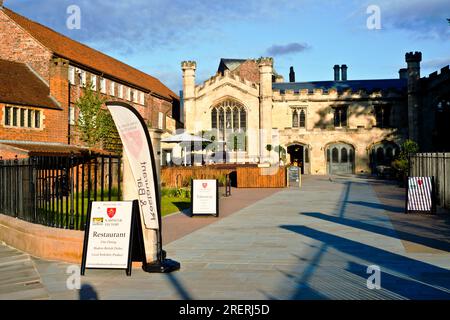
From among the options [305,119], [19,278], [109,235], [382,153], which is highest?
[305,119]

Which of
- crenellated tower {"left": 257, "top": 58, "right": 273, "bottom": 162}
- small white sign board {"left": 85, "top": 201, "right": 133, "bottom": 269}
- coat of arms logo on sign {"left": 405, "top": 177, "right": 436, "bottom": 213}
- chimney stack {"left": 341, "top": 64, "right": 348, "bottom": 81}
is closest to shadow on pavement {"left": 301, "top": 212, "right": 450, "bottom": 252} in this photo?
coat of arms logo on sign {"left": 405, "top": 177, "right": 436, "bottom": 213}

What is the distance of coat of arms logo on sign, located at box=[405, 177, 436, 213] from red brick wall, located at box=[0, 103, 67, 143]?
21922 millimetres

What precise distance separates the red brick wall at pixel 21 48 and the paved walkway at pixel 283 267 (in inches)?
959

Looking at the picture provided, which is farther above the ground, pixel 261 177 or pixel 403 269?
pixel 261 177

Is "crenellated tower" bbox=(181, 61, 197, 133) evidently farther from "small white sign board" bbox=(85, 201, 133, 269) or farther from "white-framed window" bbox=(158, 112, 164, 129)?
"small white sign board" bbox=(85, 201, 133, 269)

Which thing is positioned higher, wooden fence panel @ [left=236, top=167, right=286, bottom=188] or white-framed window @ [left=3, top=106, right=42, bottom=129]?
white-framed window @ [left=3, top=106, right=42, bottom=129]

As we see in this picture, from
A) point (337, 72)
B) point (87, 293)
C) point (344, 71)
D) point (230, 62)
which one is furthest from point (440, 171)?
point (230, 62)

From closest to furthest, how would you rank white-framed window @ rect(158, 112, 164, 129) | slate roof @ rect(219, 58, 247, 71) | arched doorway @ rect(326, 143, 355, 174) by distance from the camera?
arched doorway @ rect(326, 143, 355, 174), white-framed window @ rect(158, 112, 164, 129), slate roof @ rect(219, 58, 247, 71)

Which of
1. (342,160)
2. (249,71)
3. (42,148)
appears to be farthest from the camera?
(249,71)

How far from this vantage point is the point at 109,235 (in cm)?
845

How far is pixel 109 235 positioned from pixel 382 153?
41611 mm

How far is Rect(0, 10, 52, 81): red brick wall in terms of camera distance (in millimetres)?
34000

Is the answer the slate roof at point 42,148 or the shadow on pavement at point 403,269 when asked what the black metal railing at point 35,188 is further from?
the slate roof at point 42,148

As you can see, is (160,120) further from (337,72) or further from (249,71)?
(337,72)
